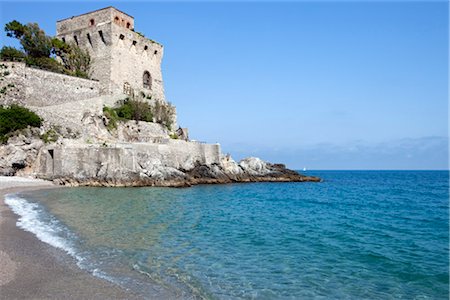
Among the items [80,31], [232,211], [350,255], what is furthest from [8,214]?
[80,31]

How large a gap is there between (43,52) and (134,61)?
25.3ft

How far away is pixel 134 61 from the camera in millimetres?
34844

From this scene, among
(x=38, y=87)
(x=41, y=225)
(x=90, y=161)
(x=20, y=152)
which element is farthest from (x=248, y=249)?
(x=38, y=87)

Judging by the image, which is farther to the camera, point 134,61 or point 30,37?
point 134,61

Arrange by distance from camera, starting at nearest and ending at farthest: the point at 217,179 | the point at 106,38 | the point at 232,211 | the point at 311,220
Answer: the point at 311,220, the point at 232,211, the point at 217,179, the point at 106,38

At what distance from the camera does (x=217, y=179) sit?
3039 cm

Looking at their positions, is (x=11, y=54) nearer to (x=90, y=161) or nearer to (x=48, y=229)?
(x=90, y=161)

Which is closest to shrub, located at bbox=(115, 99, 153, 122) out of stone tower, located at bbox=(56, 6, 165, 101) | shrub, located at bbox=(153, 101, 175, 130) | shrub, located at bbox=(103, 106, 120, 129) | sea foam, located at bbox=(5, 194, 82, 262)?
shrub, located at bbox=(103, 106, 120, 129)

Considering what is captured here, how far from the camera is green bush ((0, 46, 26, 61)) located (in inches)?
1118

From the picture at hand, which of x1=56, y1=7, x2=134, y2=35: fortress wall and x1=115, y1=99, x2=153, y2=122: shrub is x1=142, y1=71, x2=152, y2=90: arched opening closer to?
x1=56, y1=7, x2=134, y2=35: fortress wall

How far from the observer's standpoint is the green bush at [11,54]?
93.1 feet

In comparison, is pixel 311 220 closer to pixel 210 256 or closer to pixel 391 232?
pixel 391 232

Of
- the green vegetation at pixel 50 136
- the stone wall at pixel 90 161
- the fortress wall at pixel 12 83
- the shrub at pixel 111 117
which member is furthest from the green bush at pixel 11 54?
the stone wall at pixel 90 161

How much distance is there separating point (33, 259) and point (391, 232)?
9426mm
